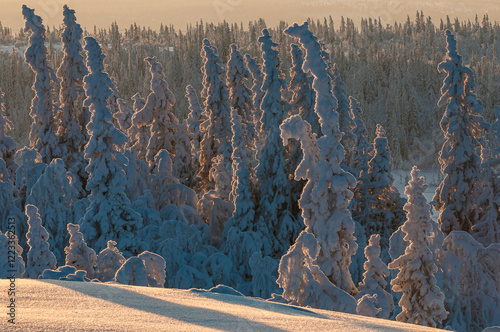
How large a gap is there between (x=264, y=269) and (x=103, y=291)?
14.7 meters

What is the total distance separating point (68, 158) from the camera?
110 feet

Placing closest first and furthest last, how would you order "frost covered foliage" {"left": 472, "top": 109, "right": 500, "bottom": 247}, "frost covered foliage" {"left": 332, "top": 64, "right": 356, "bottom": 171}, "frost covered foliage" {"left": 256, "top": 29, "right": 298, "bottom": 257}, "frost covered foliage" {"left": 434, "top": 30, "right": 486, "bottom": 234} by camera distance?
"frost covered foliage" {"left": 472, "top": 109, "right": 500, "bottom": 247}, "frost covered foliage" {"left": 434, "top": 30, "right": 486, "bottom": 234}, "frost covered foliage" {"left": 256, "top": 29, "right": 298, "bottom": 257}, "frost covered foliage" {"left": 332, "top": 64, "right": 356, "bottom": 171}

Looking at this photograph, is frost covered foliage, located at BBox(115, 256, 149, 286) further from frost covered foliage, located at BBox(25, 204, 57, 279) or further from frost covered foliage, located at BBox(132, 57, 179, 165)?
frost covered foliage, located at BBox(132, 57, 179, 165)

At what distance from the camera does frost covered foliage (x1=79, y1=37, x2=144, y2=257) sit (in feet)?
75.7

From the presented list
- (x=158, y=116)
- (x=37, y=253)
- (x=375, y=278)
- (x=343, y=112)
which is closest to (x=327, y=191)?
Result: (x=375, y=278)

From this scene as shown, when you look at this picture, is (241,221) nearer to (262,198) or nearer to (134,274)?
(262,198)

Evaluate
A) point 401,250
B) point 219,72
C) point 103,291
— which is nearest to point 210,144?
point 219,72

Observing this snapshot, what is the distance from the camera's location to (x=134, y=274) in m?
13.6

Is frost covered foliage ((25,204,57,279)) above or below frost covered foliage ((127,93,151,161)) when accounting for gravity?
below

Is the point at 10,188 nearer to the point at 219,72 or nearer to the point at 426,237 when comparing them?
the point at 219,72

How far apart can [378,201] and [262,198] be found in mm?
7078

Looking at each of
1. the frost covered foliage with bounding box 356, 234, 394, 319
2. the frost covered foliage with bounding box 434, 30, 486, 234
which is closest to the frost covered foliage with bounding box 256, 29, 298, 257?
the frost covered foliage with bounding box 434, 30, 486, 234

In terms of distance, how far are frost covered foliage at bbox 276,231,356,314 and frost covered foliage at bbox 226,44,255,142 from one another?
73.6 feet

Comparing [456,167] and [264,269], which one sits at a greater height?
[456,167]
